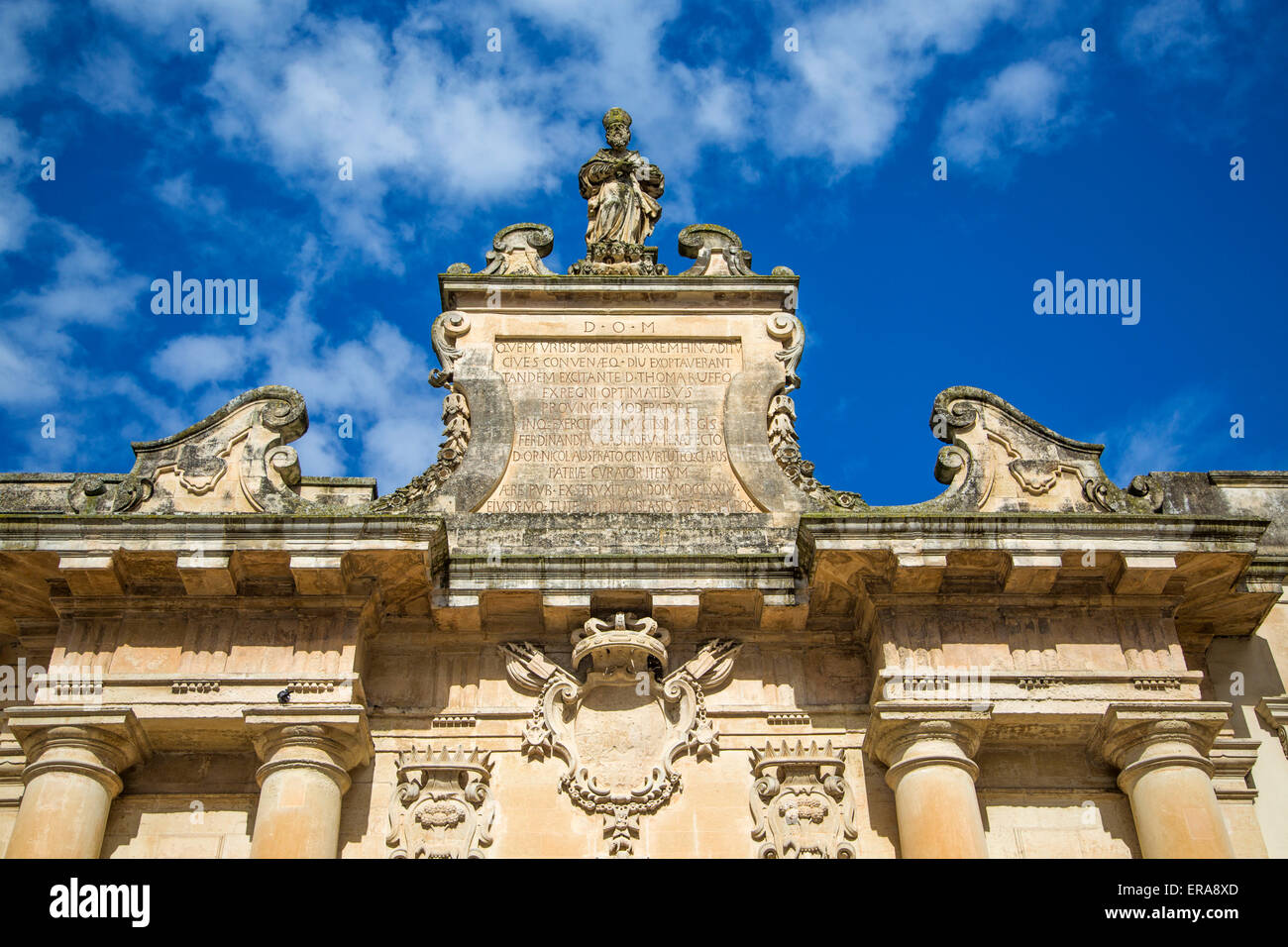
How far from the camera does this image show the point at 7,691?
14281 millimetres

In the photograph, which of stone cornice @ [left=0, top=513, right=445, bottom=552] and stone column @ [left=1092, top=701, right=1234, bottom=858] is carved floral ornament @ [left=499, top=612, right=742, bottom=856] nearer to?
stone cornice @ [left=0, top=513, right=445, bottom=552]

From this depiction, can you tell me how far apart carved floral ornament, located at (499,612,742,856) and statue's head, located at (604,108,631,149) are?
6.52 meters

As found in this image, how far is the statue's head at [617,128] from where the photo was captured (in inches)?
713

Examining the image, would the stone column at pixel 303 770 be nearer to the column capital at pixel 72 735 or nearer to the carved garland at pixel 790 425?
the column capital at pixel 72 735

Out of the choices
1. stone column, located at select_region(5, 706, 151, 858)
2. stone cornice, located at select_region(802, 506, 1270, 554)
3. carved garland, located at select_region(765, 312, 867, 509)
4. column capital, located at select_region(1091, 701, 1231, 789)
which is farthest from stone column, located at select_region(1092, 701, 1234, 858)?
stone column, located at select_region(5, 706, 151, 858)

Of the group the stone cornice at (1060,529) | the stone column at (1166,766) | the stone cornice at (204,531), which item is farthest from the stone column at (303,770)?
the stone column at (1166,766)

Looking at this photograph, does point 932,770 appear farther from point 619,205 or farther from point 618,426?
point 619,205

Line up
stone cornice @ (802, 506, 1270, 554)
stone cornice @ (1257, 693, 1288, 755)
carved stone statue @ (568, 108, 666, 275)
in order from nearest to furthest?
1. stone cornice @ (802, 506, 1270, 554)
2. stone cornice @ (1257, 693, 1288, 755)
3. carved stone statue @ (568, 108, 666, 275)

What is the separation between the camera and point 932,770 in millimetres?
13133

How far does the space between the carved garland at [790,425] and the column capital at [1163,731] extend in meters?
3.22

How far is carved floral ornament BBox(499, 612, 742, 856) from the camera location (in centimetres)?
1360
